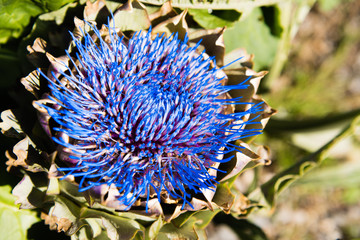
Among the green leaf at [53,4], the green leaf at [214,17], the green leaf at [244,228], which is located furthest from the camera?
the green leaf at [244,228]

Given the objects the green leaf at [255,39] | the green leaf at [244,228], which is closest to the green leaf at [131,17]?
the green leaf at [255,39]

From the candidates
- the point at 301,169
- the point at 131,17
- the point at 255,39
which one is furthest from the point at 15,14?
the point at 301,169

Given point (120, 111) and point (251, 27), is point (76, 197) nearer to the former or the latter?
point (120, 111)

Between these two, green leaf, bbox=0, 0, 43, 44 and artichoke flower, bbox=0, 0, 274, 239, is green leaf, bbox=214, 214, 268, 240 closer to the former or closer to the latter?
artichoke flower, bbox=0, 0, 274, 239

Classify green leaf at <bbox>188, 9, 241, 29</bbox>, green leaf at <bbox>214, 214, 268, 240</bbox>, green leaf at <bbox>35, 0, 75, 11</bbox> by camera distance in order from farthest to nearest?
green leaf at <bbox>214, 214, 268, 240</bbox> → green leaf at <bbox>188, 9, 241, 29</bbox> → green leaf at <bbox>35, 0, 75, 11</bbox>

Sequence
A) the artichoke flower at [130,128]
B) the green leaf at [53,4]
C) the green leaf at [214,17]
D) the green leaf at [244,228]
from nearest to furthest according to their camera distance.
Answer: the artichoke flower at [130,128] < the green leaf at [53,4] < the green leaf at [214,17] < the green leaf at [244,228]

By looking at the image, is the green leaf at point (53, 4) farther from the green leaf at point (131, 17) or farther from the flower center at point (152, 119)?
the flower center at point (152, 119)

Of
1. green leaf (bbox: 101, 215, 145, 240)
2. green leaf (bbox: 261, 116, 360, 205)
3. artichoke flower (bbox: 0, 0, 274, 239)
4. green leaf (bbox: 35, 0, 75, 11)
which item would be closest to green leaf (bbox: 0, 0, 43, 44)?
green leaf (bbox: 35, 0, 75, 11)
